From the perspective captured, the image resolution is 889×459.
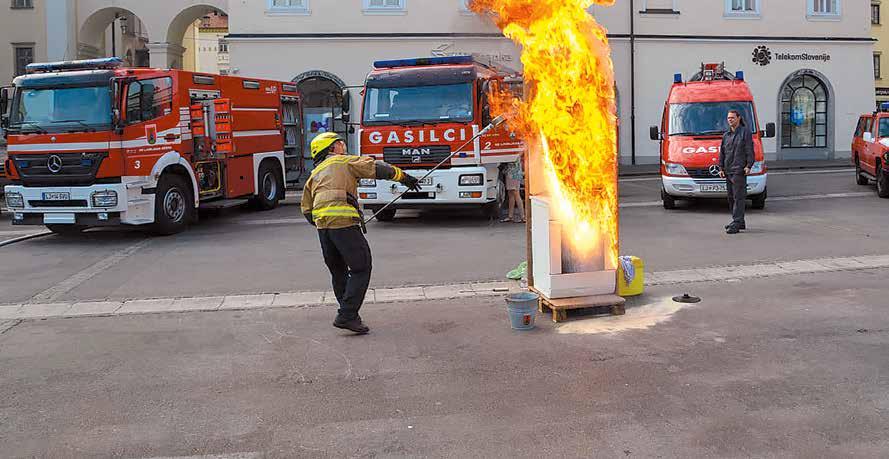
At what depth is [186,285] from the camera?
32.7ft

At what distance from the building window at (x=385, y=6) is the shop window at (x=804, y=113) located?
14.7 meters

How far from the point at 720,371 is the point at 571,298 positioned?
203cm

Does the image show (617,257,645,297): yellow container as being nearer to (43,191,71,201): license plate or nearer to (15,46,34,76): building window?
(43,191,71,201): license plate

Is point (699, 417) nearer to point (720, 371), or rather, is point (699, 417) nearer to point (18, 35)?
point (720, 371)

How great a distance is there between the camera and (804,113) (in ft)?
107

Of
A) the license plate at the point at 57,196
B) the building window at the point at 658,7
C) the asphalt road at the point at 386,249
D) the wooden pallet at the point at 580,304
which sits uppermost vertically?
the building window at the point at 658,7

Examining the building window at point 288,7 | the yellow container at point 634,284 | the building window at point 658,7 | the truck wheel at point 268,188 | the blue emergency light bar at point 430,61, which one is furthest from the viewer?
the building window at point 658,7

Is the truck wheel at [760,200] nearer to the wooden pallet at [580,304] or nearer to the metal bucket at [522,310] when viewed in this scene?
the wooden pallet at [580,304]

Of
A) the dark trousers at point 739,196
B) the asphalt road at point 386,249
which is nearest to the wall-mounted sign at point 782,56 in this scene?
the asphalt road at point 386,249

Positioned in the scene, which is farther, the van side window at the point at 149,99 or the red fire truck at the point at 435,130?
the red fire truck at the point at 435,130

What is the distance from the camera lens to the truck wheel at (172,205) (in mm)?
14453

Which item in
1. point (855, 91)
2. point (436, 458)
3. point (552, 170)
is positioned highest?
point (855, 91)

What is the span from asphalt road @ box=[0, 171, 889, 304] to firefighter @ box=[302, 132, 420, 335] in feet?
7.40

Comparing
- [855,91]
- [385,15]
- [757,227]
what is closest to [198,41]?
[385,15]
